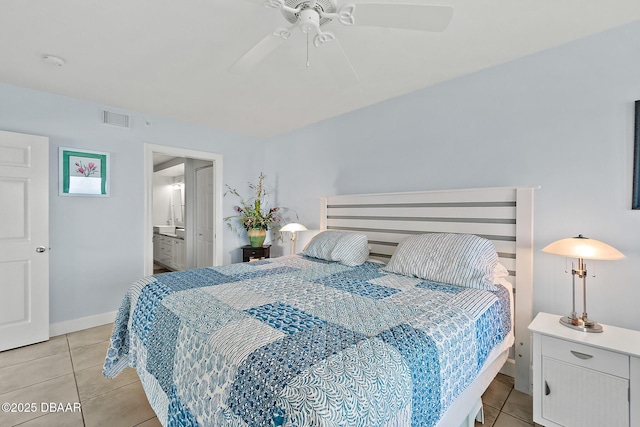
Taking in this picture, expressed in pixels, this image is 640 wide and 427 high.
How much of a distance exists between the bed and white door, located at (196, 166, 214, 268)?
2474 mm

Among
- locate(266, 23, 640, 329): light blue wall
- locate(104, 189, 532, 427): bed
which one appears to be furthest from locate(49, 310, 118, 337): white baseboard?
locate(266, 23, 640, 329): light blue wall

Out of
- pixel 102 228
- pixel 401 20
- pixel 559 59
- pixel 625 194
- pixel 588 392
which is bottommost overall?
pixel 588 392

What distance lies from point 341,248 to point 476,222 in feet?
3.82

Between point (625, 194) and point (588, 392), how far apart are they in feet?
3.94

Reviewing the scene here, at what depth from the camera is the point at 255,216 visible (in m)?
4.20

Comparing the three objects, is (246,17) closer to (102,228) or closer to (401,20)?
(401,20)

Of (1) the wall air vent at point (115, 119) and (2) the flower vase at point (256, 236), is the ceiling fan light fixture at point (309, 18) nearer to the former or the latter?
(1) the wall air vent at point (115, 119)

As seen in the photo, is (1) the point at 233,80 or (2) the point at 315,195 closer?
(1) the point at 233,80

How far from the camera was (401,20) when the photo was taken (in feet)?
4.56

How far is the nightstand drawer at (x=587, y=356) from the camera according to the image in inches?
56.3

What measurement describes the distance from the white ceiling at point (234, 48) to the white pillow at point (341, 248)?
1397mm

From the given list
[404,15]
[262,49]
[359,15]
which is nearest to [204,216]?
[262,49]

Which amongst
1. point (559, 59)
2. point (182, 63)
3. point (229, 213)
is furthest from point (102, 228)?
point (559, 59)

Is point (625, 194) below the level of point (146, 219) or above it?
above
